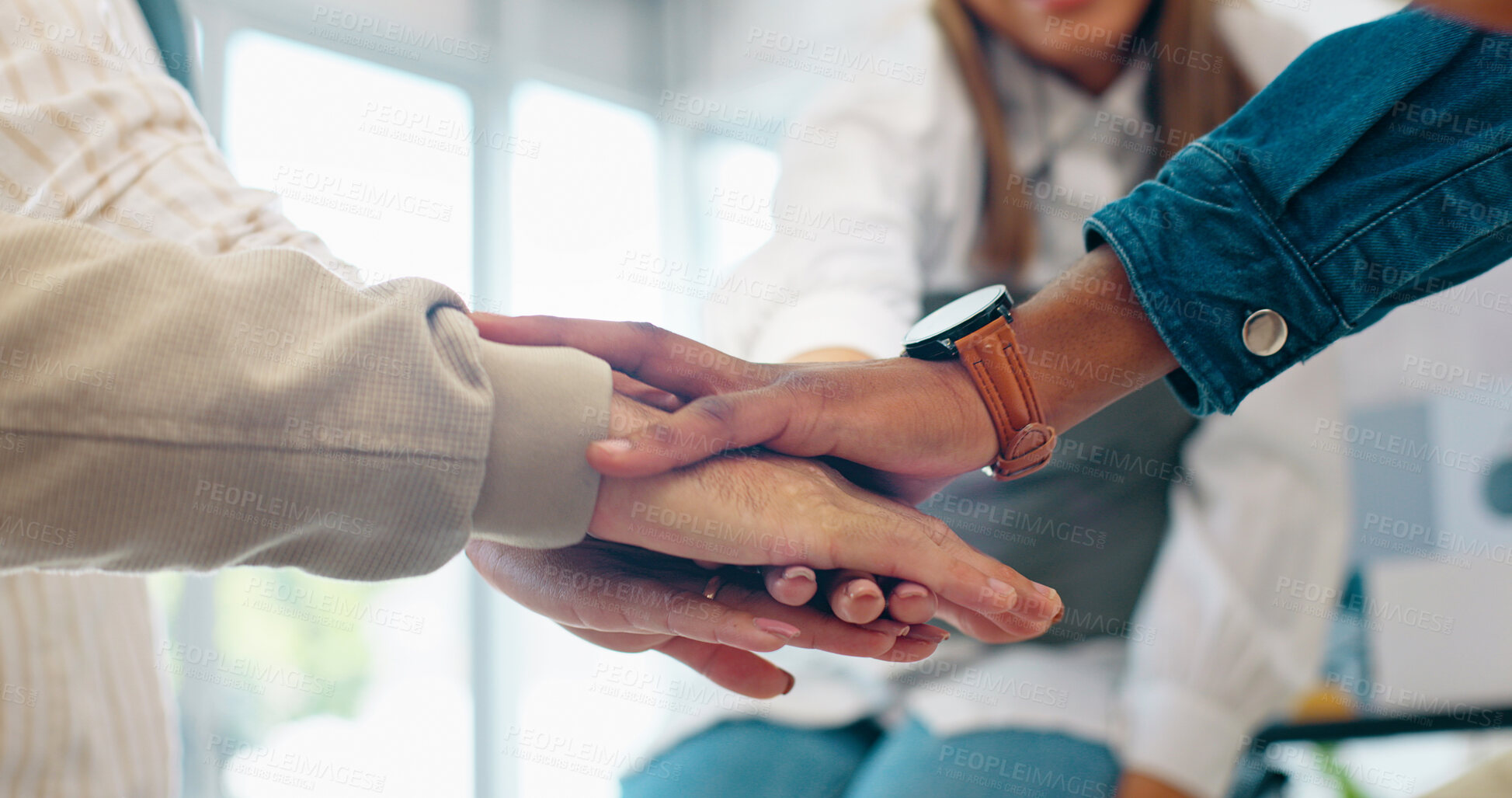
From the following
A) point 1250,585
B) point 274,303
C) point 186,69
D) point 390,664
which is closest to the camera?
point 274,303

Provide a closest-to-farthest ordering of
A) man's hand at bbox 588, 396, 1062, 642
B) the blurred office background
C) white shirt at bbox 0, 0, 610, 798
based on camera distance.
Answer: white shirt at bbox 0, 0, 610, 798
man's hand at bbox 588, 396, 1062, 642
the blurred office background

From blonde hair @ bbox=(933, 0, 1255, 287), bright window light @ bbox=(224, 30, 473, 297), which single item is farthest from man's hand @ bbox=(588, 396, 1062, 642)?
bright window light @ bbox=(224, 30, 473, 297)

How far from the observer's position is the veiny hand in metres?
0.47

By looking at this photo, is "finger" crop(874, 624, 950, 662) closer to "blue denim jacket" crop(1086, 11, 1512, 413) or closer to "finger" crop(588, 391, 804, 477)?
"finger" crop(588, 391, 804, 477)

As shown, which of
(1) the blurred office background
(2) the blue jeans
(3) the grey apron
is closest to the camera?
(2) the blue jeans

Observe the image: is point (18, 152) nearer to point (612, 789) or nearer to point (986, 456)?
point (986, 456)

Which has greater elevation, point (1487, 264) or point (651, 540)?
point (1487, 264)

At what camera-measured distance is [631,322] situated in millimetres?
510

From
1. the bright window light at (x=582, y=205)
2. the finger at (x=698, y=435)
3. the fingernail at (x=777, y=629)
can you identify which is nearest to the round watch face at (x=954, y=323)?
the finger at (x=698, y=435)

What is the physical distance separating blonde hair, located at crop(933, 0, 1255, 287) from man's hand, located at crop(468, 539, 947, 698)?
614mm

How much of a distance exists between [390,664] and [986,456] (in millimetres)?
1813

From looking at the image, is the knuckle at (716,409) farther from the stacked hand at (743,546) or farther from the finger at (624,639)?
the finger at (624,639)

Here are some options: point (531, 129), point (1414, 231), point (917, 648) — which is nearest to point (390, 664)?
point (531, 129)

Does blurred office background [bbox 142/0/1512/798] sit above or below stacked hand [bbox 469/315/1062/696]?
below
